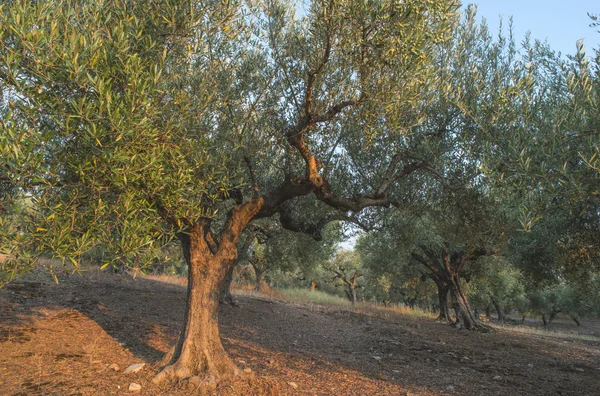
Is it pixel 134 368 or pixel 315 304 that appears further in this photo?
pixel 315 304

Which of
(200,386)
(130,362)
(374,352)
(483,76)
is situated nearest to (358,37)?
(483,76)

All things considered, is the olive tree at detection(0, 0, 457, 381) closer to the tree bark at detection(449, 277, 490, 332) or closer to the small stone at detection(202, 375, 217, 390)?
the small stone at detection(202, 375, 217, 390)

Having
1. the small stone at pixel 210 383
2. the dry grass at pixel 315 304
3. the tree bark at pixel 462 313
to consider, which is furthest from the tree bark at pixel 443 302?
the small stone at pixel 210 383

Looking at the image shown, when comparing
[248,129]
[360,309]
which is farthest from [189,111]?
[360,309]

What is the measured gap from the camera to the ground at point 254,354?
714cm

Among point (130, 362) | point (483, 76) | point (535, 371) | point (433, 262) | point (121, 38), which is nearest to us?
point (121, 38)

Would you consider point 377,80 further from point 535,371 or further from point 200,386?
point 535,371

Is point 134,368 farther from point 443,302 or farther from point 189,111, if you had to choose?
point 443,302

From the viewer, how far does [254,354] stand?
10.2 m

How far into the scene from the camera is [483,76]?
30.7 ft

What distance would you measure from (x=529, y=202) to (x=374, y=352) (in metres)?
7.39

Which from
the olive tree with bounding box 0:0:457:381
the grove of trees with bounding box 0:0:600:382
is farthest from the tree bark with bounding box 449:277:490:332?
the olive tree with bounding box 0:0:457:381

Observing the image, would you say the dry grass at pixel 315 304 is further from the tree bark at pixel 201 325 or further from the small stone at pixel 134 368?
the small stone at pixel 134 368

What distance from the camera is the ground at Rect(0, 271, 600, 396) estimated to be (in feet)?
23.4
